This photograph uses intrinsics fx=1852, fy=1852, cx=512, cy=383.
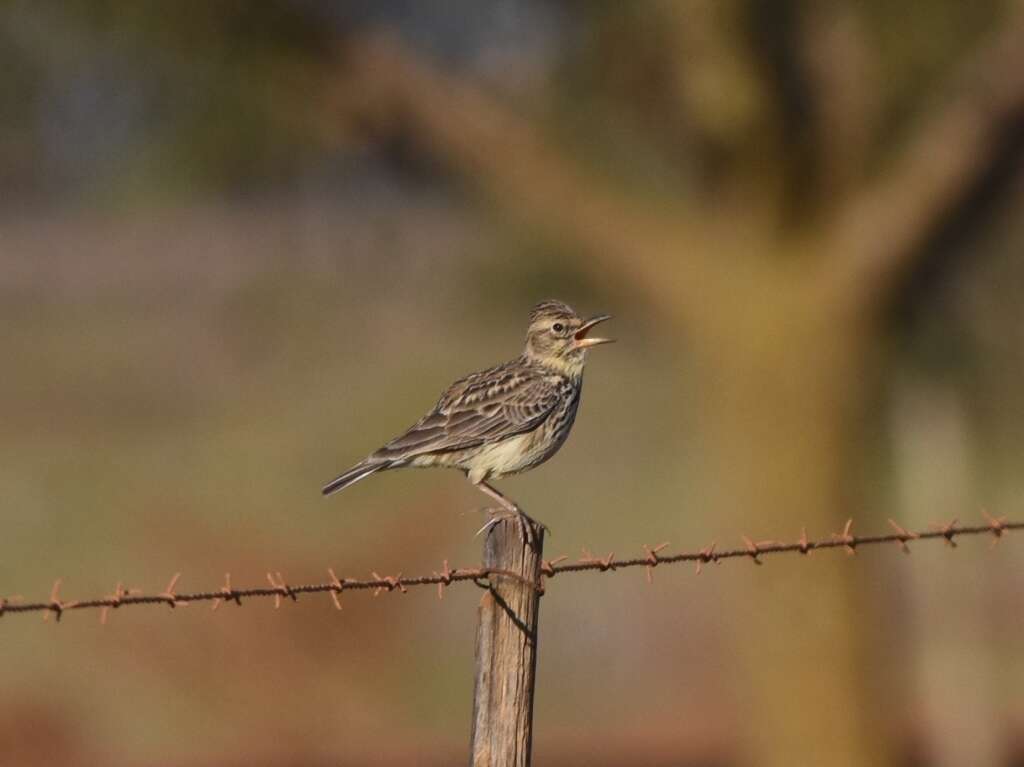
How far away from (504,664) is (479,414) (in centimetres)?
234

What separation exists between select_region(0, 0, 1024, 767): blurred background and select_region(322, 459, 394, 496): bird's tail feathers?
4996 mm

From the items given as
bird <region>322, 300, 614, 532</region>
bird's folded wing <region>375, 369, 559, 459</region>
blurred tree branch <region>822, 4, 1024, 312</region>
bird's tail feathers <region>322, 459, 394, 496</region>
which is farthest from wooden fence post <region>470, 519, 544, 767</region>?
blurred tree branch <region>822, 4, 1024, 312</region>

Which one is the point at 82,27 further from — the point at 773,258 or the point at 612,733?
the point at 612,733

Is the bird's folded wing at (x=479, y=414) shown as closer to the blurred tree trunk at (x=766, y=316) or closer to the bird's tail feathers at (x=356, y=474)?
the bird's tail feathers at (x=356, y=474)

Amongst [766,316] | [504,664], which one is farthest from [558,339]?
[766,316]

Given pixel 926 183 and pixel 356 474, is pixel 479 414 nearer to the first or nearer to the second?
pixel 356 474

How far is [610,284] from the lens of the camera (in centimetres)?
1202

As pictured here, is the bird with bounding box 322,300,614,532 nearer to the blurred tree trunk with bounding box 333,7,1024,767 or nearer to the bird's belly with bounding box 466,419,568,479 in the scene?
the bird's belly with bounding box 466,419,568,479

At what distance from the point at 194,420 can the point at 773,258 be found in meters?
Answer: 29.9

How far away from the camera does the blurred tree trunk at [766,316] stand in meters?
11.5

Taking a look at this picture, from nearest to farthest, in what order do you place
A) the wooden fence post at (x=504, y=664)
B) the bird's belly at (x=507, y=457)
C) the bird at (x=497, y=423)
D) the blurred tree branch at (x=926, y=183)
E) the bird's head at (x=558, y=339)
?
the wooden fence post at (x=504, y=664) → the bird at (x=497, y=423) → the bird's belly at (x=507, y=457) → the bird's head at (x=558, y=339) → the blurred tree branch at (x=926, y=183)

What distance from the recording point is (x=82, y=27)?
40.5ft

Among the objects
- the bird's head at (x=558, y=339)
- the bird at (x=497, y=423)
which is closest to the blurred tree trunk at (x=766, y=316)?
the bird's head at (x=558, y=339)

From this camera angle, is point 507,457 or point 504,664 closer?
point 504,664
